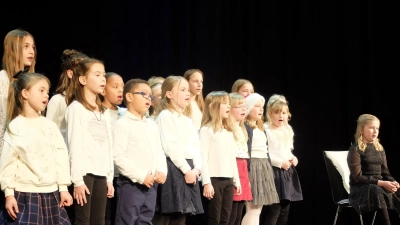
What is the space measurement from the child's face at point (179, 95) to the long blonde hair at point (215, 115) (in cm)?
41

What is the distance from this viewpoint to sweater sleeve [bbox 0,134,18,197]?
3.06 m

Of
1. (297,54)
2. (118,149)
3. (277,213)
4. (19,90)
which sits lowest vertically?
(277,213)

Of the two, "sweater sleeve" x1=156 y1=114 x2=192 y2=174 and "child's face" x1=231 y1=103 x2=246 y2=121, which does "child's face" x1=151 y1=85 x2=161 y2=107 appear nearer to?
"sweater sleeve" x1=156 y1=114 x2=192 y2=174

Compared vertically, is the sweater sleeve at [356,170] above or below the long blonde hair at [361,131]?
below

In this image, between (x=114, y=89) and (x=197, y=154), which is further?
(x=197, y=154)

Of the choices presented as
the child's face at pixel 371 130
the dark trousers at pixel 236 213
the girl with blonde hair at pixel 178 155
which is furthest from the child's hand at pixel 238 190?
the child's face at pixel 371 130

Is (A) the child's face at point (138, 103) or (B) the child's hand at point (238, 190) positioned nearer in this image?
(A) the child's face at point (138, 103)

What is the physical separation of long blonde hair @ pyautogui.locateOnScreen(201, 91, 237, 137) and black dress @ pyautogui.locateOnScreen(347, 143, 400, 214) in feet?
4.39

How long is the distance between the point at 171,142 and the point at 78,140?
90 cm

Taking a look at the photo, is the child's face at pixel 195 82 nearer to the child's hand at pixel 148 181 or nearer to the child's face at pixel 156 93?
the child's face at pixel 156 93

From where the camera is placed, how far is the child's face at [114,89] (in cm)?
401

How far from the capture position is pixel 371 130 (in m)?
5.47

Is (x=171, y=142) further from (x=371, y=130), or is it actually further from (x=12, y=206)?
(x=371, y=130)

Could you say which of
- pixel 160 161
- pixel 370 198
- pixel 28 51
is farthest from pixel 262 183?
pixel 28 51
